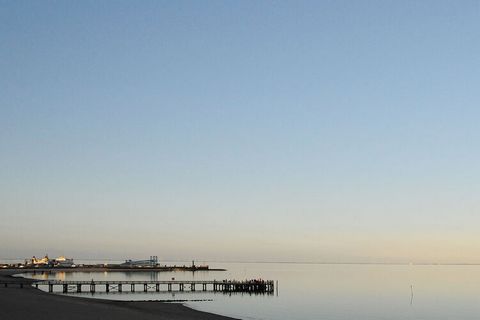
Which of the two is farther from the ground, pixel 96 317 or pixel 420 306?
pixel 96 317

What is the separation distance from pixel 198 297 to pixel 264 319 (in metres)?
28.7

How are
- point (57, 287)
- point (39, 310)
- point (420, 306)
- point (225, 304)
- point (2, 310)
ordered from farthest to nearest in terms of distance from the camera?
point (57, 287), point (420, 306), point (225, 304), point (39, 310), point (2, 310)

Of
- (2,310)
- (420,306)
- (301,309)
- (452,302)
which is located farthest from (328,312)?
(2,310)

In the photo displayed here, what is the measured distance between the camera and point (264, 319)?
61.8 meters

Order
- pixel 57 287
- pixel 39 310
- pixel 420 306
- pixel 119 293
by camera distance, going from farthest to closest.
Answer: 1. pixel 57 287
2. pixel 119 293
3. pixel 420 306
4. pixel 39 310

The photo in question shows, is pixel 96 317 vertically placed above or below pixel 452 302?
above

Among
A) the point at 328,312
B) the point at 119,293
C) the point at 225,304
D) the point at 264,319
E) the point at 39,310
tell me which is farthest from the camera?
the point at 119,293

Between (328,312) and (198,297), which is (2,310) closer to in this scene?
(328,312)

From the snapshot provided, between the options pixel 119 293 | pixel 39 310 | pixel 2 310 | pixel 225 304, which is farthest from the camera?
pixel 119 293

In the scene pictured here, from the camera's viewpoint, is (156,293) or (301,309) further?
(156,293)

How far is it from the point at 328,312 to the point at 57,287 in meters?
52.4

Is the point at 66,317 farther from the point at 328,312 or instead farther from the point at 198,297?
the point at 198,297

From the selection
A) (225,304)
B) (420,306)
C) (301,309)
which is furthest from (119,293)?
(420,306)

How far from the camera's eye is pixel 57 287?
102562mm
